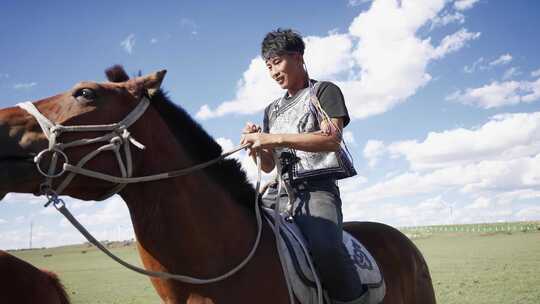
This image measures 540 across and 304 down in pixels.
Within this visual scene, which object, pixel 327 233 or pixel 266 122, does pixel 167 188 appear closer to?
pixel 327 233

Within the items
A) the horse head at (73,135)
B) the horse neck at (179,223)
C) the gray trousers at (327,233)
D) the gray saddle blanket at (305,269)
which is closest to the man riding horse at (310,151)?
the gray trousers at (327,233)

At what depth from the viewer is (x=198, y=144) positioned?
342 centimetres

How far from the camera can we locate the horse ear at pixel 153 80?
308cm

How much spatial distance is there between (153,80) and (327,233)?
1845mm

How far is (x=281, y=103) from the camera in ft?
14.6

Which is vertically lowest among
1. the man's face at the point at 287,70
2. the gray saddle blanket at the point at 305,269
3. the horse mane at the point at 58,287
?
the horse mane at the point at 58,287

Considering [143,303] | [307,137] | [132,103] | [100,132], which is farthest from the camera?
[143,303]

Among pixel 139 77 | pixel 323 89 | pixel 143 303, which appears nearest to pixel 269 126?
pixel 323 89

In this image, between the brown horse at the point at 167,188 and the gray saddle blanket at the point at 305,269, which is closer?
the brown horse at the point at 167,188

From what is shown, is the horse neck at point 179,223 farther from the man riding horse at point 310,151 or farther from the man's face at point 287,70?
the man's face at point 287,70

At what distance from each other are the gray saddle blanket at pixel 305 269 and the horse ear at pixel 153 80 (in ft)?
4.69

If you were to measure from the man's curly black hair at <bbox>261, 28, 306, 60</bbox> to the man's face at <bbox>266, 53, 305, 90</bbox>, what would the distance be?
1.8 inches

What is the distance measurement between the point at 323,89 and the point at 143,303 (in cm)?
1535

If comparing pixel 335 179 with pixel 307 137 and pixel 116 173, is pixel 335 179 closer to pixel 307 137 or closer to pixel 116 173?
pixel 307 137
